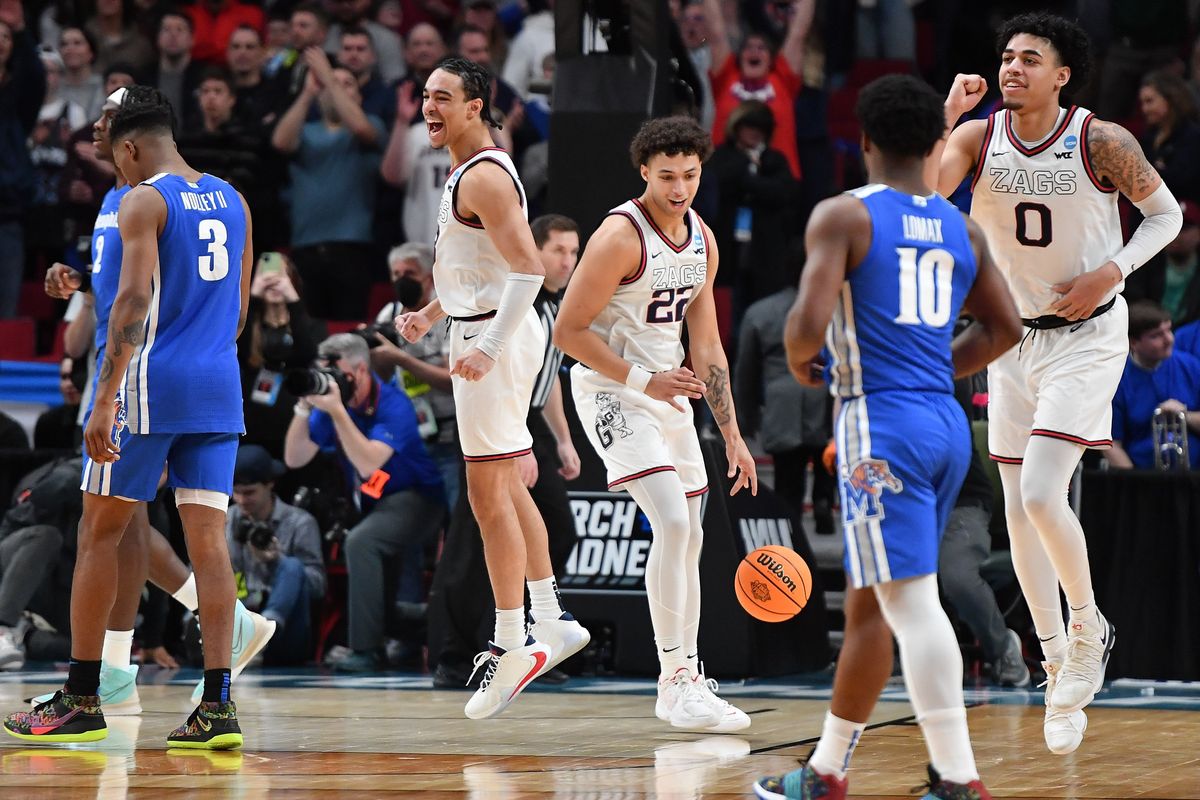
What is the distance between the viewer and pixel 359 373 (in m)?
9.86

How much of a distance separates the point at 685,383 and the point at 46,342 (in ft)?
27.9

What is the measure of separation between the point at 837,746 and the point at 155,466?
2.93 metres

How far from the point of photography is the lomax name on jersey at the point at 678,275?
692 cm

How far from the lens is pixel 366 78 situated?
1324 centimetres

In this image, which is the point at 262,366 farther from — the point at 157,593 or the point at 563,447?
the point at 563,447

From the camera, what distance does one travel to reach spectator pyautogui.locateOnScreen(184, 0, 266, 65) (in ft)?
47.4

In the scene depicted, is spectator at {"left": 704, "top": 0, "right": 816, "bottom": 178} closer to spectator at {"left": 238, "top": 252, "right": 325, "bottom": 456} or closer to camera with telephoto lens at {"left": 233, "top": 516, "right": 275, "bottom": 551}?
spectator at {"left": 238, "top": 252, "right": 325, "bottom": 456}

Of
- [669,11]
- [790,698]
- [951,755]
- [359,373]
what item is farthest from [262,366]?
[951,755]

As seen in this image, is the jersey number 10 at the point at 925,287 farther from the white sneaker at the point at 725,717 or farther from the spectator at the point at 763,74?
the spectator at the point at 763,74

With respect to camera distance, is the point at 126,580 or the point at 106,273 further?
the point at 126,580

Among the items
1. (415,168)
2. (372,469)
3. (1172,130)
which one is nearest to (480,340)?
(372,469)

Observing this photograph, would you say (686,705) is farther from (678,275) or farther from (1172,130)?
(1172,130)

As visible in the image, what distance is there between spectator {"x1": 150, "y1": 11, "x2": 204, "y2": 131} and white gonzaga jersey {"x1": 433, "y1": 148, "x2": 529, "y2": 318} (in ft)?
24.6

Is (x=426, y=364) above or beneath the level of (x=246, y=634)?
above
